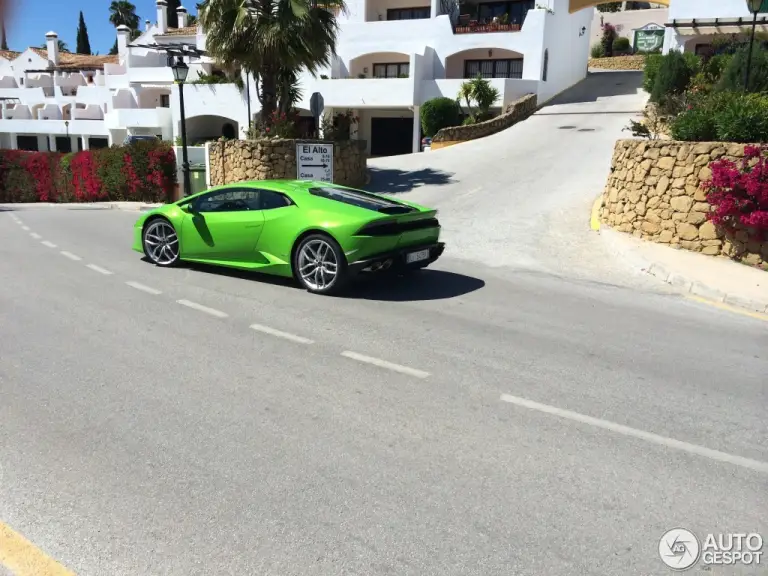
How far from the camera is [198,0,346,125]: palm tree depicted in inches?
670

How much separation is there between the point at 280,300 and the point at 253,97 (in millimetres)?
26507

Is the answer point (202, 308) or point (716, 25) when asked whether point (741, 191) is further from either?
point (716, 25)

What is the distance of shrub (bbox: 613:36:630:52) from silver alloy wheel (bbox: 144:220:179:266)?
48.2 meters

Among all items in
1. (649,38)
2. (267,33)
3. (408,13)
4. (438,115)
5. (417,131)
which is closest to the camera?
(267,33)

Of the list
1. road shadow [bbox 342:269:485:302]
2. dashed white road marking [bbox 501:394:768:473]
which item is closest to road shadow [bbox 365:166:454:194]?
road shadow [bbox 342:269:485:302]

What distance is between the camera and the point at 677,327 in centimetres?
697

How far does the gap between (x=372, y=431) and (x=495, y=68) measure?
3262 centimetres

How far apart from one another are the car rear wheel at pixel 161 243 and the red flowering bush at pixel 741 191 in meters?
8.14

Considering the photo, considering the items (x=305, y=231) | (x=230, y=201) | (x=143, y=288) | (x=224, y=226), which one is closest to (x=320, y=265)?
(x=305, y=231)

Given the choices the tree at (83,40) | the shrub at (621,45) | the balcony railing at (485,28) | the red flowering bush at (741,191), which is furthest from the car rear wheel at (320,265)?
the tree at (83,40)

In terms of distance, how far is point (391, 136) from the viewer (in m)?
34.3

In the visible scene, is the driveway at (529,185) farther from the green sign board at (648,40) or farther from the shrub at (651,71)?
the green sign board at (648,40)

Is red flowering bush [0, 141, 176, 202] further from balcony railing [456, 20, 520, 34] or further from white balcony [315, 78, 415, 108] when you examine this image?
balcony railing [456, 20, 520, 34]

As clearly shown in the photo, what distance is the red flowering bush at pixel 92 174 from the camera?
21.0m
